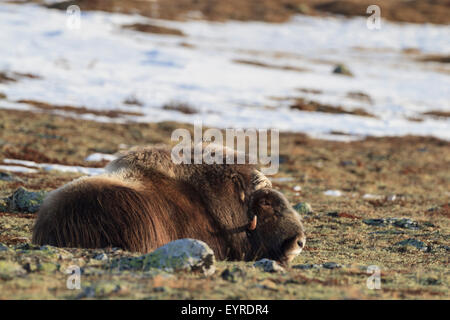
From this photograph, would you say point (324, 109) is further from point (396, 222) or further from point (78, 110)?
point (396, 222)

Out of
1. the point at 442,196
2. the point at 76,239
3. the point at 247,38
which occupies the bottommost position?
the point at 442,196

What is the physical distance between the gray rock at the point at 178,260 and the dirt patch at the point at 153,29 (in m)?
57.1

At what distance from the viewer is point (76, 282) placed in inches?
195

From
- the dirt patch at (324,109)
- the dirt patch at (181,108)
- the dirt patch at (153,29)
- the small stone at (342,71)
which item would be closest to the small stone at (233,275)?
the dirt patch at (181,108)

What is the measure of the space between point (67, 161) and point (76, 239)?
12.7 m

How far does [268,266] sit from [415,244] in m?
4.08

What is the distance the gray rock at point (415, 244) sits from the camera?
29.8ft

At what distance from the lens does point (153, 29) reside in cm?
6138

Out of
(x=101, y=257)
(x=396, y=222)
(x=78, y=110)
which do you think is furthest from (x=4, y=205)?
(x=78, y=110)

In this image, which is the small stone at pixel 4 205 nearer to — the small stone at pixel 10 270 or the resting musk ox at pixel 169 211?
the resting musk ox at pixel 169 211

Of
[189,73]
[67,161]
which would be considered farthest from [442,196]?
[189,73]

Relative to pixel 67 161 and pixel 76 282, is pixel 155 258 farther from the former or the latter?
pixel 67 161

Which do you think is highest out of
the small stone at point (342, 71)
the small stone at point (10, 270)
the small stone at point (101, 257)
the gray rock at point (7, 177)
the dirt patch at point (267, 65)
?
the dirt patch at point (267, 65)

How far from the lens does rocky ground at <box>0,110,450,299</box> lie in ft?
16.5
